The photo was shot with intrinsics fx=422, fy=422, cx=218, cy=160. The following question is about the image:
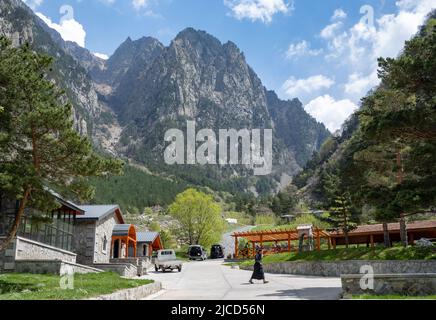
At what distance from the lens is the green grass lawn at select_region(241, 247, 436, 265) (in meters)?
21.8

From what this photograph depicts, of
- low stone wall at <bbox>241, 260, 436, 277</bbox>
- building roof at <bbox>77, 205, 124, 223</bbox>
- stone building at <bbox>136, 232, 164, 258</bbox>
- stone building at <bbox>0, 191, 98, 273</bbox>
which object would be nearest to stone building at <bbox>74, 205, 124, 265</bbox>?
building roof at <bbox>77, 205, 124, 223</bbox>

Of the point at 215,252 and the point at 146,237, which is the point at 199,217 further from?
the point at 146,237

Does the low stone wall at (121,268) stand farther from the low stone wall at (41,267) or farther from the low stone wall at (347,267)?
the low stone wall at (347,267)

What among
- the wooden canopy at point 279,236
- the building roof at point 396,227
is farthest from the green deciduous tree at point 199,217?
the building roof at point 396,227

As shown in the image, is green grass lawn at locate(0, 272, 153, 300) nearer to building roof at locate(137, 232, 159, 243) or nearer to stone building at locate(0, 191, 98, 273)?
stone building at locate(0, 191, 98, 273)

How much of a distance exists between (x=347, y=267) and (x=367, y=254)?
144 cm

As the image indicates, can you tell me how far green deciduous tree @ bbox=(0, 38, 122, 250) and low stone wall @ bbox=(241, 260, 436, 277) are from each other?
1183 cm

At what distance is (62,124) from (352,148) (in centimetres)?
2320

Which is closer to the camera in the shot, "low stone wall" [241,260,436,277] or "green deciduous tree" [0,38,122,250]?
"green deciduous tree" [0,38,122,250]

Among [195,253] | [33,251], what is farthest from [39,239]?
[195,253]

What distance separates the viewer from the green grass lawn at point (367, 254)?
21.8 m

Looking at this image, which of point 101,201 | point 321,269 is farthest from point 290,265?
point 101,201

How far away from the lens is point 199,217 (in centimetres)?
6569

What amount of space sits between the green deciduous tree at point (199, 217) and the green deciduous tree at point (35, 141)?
49394 mm
